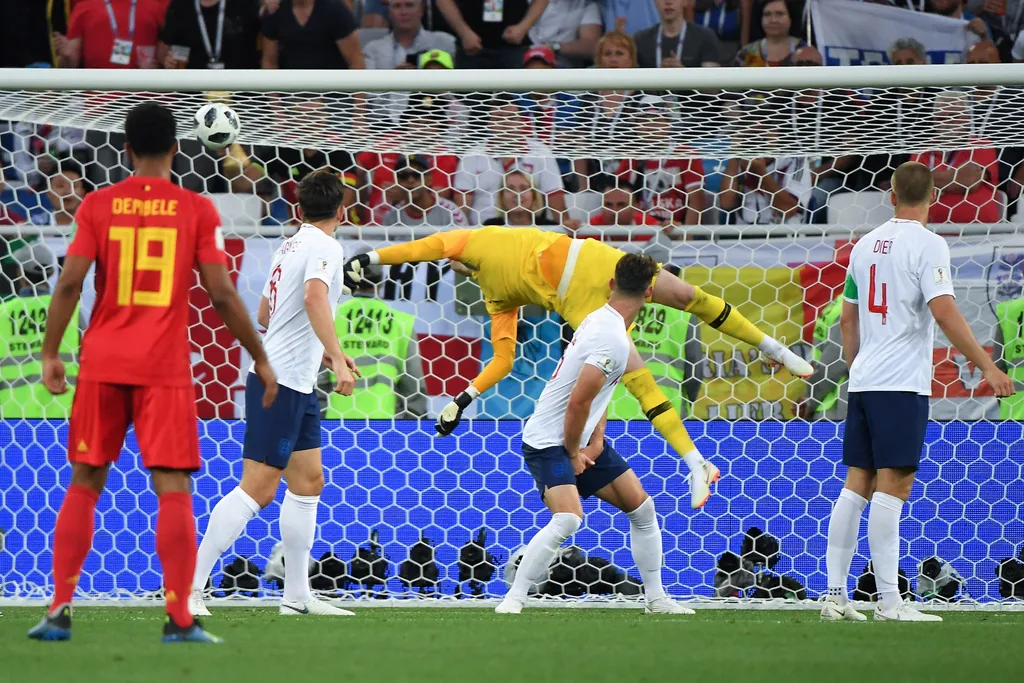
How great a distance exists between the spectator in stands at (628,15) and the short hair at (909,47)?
5.84ft

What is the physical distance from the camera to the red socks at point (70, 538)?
3939mm

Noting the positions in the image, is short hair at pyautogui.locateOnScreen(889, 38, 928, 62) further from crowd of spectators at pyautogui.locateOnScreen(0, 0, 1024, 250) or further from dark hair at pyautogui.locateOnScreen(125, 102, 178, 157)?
dark hair at pyautogui.locateOnScreen(125, 102, 178, 157)

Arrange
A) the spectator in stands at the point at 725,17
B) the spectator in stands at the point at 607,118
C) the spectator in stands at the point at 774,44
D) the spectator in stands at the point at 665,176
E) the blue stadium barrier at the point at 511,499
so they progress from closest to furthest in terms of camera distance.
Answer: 1. the blue stadium barrier at the point at 511,499
2. the spectator in stands at the point at 607,118
3. the spectator in stands at the point at 665,176
4. the spectator in stands at the point at 774,44
5. the spectator in stands at the point at 725,17

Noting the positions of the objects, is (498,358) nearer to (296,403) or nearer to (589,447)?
(589,447)

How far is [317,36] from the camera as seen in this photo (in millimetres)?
9797

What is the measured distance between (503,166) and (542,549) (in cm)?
322

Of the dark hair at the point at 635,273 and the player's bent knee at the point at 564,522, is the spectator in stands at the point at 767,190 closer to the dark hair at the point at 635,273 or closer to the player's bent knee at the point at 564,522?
the dark hair at the point at 635,273

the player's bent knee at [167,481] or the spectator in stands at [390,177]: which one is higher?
the spectator in stands at [390,177]

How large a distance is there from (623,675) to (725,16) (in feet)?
25.6

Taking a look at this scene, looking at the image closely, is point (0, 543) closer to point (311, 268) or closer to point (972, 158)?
point (311, 268)

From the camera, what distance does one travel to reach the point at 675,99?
6.54 metres

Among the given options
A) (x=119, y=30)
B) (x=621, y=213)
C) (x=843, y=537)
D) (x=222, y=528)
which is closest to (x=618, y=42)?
(x=621, y=213)

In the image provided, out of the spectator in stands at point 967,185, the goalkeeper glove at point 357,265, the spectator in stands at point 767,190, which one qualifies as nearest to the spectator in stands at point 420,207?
the goalkeeper glove at point 357,265

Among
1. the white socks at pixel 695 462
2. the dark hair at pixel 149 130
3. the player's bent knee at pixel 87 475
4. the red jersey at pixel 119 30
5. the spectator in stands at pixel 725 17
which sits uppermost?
the spectator in stands at pixel 725 17
